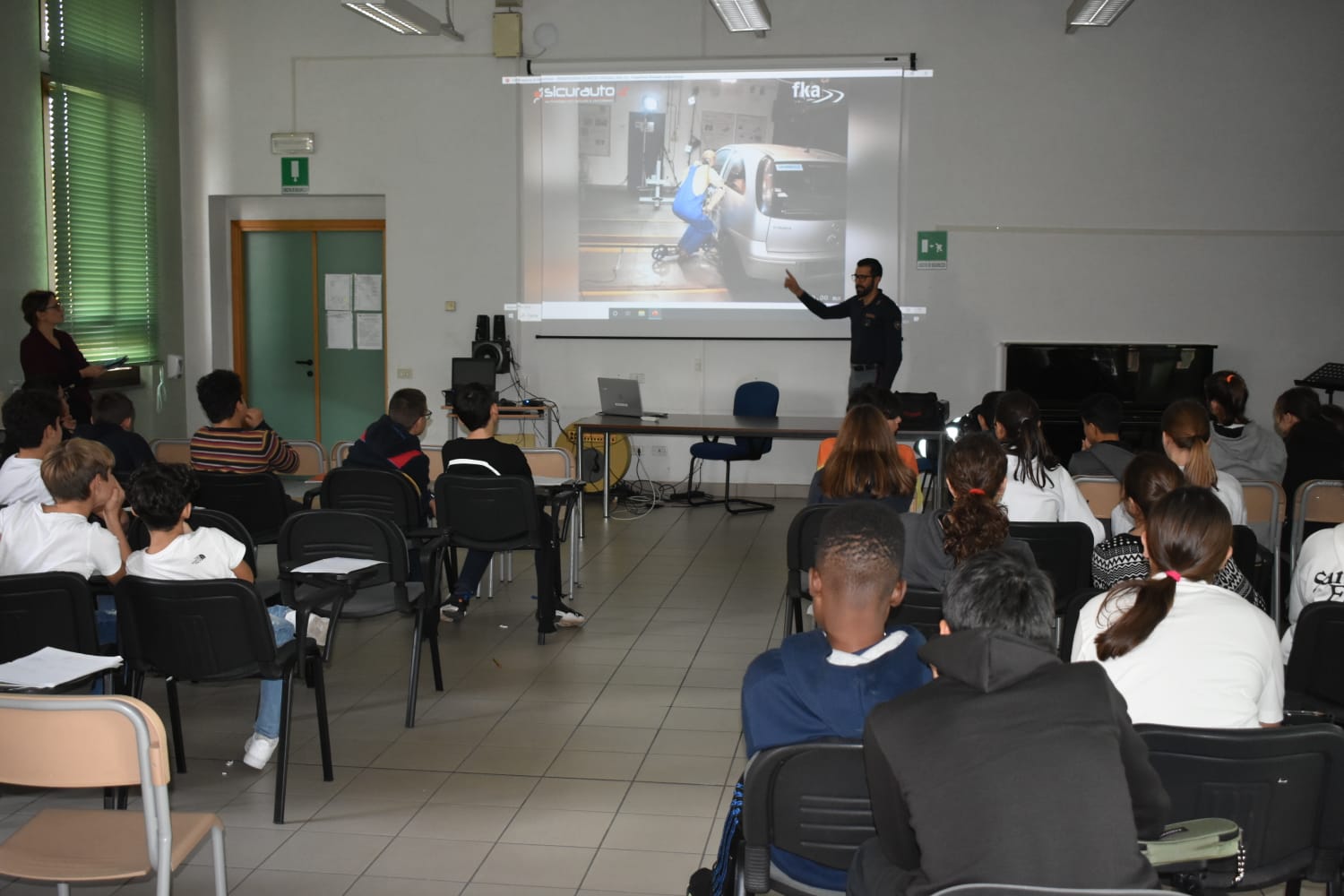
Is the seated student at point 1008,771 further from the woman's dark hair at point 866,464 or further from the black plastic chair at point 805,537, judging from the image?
the woman's dark hair at point 866,464

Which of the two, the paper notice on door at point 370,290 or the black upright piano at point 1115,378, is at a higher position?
the paper notice on door at point 370,290

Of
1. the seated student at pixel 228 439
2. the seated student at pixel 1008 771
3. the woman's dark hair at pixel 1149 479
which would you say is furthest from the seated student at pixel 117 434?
the seated student at pixel 1008 771

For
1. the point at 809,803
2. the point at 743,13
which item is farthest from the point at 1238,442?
the point at 743,13

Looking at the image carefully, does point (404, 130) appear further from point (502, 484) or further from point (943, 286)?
point (502, 484)

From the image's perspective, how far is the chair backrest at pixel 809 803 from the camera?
7.04ft

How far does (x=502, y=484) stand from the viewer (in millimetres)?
5137

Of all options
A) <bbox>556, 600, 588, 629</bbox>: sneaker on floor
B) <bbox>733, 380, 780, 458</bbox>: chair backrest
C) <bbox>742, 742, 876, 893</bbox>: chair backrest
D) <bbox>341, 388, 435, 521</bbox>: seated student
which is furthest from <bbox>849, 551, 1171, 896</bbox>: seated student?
<bbox>733, 380, 780, 458</bbox>: chair backrest

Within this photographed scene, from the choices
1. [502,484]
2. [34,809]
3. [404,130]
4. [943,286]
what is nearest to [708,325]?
[943,286]

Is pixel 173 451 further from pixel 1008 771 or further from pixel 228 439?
pixel 1008 771

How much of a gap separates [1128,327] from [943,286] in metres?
1.43

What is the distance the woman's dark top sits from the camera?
7.25m

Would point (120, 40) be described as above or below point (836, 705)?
above

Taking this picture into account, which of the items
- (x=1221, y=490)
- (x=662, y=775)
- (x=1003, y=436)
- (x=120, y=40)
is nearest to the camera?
(x=662, y=775)

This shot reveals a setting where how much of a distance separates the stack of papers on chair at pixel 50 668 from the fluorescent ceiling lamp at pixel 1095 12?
24.6ft
